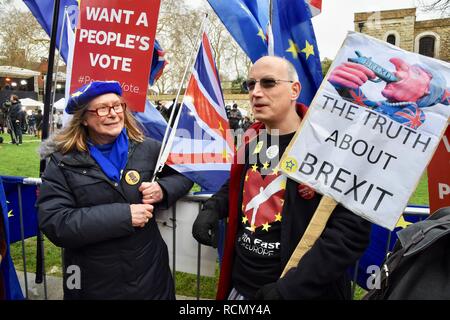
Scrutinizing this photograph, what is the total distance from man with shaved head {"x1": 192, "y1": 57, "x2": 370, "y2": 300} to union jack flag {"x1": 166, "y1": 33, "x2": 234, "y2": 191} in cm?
36

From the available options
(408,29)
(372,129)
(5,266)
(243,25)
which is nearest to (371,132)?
(372,129)

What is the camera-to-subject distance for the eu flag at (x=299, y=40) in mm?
2984

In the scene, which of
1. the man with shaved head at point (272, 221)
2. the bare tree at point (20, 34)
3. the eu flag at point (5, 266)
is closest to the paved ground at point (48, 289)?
the eu flag at point (5, 266)

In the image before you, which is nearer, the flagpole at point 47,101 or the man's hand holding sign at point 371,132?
the man's hand holding sign at point 371,132

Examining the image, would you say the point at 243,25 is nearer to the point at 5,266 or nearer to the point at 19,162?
the point at 5,266

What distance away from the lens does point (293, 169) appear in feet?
5.46

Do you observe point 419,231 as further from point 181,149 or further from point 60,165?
point 60,165

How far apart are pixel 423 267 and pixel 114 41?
275 centimetres

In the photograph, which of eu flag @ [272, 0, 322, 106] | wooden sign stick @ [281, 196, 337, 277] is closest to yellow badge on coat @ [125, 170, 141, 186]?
wooden sign stick @ [281, 196, 337, 277]

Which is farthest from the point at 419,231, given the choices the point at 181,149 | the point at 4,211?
the point at 4,211

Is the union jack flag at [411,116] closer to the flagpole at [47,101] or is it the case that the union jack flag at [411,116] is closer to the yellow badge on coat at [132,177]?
the yellow badge on coat at [132,177]

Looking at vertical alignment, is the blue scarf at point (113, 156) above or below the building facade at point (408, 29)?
below

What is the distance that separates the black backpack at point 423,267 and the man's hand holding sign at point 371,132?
0.32m

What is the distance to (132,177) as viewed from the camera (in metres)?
2.06
